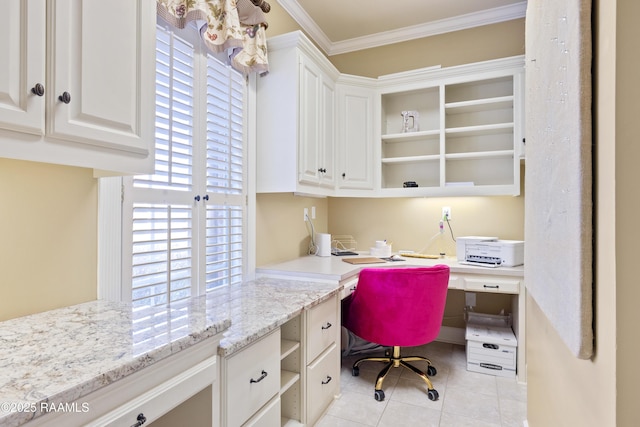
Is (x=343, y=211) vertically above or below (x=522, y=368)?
above

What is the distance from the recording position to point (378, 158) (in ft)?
10.7

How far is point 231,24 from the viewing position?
199cm

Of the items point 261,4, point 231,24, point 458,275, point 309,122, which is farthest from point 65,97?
point 458,275

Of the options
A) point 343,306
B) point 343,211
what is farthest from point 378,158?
point 343,306

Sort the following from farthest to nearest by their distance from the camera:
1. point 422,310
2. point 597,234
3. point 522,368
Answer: point 522,368 → point 422,310 → point 597,234

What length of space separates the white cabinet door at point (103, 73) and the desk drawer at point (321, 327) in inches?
45.6

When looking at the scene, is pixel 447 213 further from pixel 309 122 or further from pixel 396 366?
pixel 309 122

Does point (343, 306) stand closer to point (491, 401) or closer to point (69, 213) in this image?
point (491, 401)

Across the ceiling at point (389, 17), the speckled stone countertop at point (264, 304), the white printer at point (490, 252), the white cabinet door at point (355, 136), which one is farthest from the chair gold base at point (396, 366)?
the ceiling at point (389, 17)

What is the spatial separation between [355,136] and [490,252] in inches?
60.2

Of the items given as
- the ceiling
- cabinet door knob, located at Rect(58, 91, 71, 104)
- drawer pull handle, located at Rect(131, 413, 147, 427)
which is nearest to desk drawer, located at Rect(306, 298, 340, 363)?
drawer pull handle, located at Rect(131, 413, 147, 427)

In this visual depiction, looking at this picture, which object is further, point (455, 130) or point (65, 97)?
point (455, 130)

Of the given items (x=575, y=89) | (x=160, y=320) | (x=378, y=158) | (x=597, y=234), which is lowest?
(x=160, y=320)

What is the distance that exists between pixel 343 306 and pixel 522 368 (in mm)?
1362
